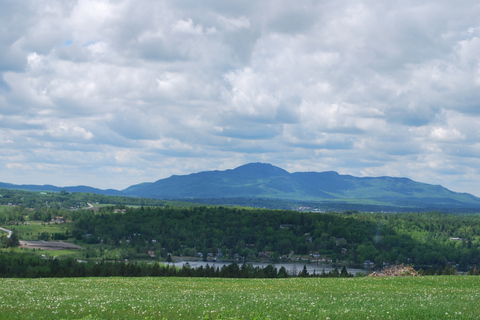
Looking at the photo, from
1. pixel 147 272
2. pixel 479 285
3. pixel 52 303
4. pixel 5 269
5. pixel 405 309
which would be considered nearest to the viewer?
pixel 405 309

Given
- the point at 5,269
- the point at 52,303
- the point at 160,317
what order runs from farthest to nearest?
the point at 5,269 → the point at 52,303 → the point at 160,317

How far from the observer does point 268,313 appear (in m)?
18.4

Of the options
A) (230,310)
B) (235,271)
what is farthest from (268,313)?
(235,271)

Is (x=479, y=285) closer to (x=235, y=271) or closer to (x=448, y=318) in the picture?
(x=448, y=318)

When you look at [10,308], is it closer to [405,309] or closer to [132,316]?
[132,316]

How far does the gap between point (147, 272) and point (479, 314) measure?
204ft

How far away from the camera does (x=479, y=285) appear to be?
34.9m

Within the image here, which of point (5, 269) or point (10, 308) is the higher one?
point (10, 308)

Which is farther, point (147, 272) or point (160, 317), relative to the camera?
point (147, 272)

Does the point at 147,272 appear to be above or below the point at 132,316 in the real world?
below

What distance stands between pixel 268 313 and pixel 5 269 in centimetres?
8532

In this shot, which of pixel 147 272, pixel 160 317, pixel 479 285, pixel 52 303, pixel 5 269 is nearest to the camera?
pixel 160 317

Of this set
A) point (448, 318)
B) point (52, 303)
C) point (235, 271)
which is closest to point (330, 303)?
point (448, 318)

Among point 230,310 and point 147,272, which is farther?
point 147,272
